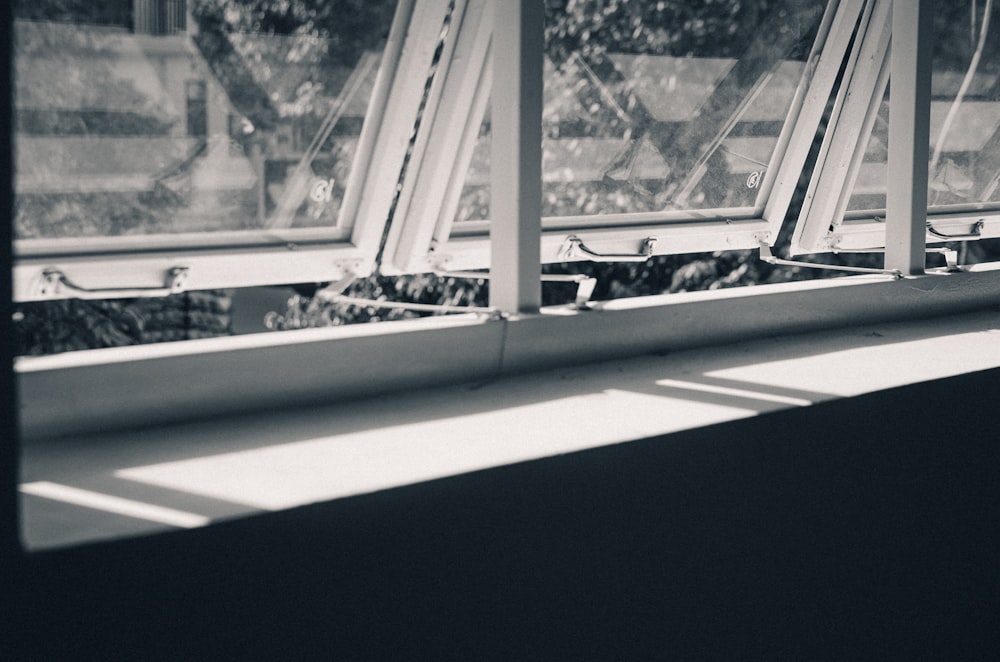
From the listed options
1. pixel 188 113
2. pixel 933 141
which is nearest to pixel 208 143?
pixel 188 113

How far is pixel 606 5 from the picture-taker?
2.42 metres

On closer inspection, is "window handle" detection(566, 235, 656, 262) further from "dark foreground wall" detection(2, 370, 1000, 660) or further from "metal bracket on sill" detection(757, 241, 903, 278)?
"dark foreground wall" detection(2, 370, 1000, 660)

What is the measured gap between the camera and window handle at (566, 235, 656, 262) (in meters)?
2.46

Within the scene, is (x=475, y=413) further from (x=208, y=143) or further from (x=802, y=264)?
(x=802, y=264)

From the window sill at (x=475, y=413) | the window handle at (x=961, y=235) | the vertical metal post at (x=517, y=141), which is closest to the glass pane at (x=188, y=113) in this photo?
the vertical metal post at (x=517, y=141)

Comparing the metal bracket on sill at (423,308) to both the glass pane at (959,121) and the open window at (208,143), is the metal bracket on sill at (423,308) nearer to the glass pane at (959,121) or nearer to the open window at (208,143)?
the open window at (208,143)

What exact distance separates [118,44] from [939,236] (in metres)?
2.30

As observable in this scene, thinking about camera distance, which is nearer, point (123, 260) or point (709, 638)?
point (709, 638)

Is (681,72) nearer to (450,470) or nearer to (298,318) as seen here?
(450,470)

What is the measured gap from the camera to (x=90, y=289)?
6.13ft

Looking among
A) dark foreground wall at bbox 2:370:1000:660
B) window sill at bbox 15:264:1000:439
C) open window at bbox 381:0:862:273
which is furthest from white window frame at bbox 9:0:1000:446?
open window at bbox 381:0:862:273

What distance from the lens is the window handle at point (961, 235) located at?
A: 3.16 m

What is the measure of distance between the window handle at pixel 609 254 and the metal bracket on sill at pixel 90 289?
2.84 ft

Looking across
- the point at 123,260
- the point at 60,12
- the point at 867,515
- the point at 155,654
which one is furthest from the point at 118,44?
the point at 867,515
